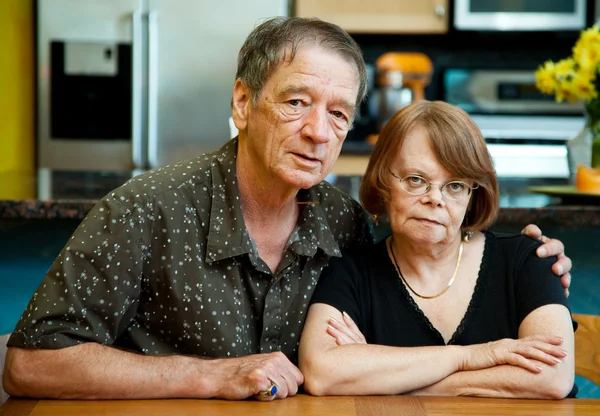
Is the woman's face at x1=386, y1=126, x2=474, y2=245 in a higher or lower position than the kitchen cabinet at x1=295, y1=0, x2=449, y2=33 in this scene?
lower

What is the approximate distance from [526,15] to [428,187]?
9.99 ft

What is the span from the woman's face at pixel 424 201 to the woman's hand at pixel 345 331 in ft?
0.68

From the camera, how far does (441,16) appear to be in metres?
4.34

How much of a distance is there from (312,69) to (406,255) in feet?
1.51

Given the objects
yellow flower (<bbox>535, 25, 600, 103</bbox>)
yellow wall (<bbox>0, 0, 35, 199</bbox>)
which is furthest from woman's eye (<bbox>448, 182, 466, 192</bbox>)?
yellow wall (<bbox>0, 0, 35, 199</bbox>)

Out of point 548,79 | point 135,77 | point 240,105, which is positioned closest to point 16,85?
point 135,77

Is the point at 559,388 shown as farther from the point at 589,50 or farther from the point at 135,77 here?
the point at 135,77

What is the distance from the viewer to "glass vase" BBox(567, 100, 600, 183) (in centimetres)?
226

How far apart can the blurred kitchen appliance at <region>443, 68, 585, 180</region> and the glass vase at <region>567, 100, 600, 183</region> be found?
1820 millimetres

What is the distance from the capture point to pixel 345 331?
A: 1544 millimetres

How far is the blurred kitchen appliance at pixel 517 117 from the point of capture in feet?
14.1

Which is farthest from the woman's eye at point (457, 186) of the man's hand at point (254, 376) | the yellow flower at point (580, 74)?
the yellow flower at point (580, 74)

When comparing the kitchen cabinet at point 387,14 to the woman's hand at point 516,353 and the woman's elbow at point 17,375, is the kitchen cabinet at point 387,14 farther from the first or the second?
the woman's elbow at point 17,375

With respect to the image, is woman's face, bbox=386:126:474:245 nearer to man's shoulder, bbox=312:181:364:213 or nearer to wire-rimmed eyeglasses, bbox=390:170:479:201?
wire-rimmed eyeglasses, bbox=390:170:479:201
